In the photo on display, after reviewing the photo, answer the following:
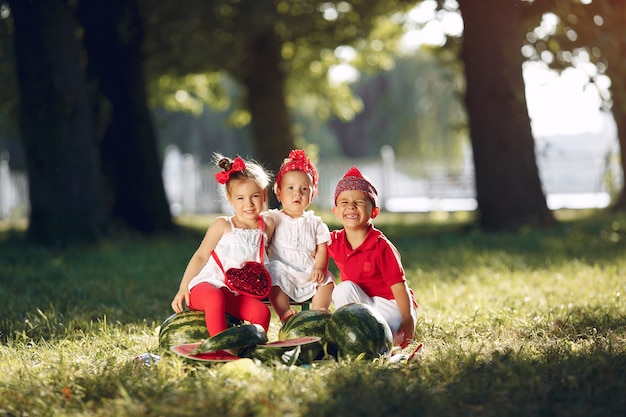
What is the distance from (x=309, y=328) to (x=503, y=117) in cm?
1014

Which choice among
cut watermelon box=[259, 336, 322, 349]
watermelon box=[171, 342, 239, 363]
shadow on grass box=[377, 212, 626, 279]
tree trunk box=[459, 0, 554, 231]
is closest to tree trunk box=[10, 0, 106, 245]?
shadow on grass box=[377, 212, 626, 279]

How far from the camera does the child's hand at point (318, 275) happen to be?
5.32 meters

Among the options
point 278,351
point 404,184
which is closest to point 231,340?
point 278,351

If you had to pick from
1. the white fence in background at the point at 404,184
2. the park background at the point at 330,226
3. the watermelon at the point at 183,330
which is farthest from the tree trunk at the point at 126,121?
the white fence in background at the point at 404,184

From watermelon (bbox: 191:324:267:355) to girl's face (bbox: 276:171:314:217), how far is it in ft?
3.46

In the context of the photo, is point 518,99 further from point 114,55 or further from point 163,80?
point 163,80

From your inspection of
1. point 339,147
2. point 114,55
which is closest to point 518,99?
point 114,55

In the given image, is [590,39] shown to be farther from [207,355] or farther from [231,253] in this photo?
[207,355]

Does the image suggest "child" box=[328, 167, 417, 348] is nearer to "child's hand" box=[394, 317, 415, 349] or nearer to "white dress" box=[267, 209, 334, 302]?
"child's hand" box=[394, 317, 415, 349]

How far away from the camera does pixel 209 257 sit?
17.3ft

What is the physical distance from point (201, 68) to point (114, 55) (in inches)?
211

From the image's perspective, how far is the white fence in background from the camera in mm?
29938

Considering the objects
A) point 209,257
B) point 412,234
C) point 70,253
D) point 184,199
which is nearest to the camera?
point 209,257

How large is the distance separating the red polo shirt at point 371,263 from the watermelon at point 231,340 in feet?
3.26
